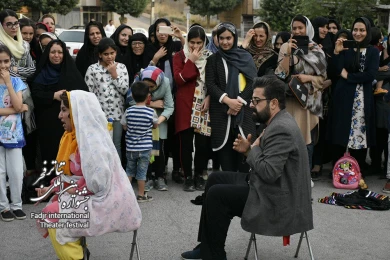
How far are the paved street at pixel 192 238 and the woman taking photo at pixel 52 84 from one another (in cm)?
89

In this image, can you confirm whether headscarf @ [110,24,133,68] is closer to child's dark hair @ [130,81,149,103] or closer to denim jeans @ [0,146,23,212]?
child's dark hair @ [130,81,149,103]

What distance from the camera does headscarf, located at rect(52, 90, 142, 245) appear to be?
4543 millimetres

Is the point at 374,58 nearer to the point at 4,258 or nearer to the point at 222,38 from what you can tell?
the point at 222,38

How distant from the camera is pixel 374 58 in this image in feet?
25.1

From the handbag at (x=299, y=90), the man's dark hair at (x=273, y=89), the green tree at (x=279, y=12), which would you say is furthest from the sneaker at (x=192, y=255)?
the green tree at (x=279, y=12)

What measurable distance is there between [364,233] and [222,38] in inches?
104

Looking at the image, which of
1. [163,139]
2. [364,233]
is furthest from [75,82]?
[364,233]

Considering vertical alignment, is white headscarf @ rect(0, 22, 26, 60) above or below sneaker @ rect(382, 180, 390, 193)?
above

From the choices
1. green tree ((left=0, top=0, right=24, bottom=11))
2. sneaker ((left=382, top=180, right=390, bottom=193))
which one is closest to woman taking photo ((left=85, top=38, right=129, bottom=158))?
sneaker ((left=382, top=180, right=390, bottom=193))

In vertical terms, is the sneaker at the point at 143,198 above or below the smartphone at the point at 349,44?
below

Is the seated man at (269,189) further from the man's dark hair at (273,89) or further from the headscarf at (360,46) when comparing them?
the headscarf at (360,46)

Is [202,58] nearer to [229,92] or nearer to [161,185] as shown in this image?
[229,92]

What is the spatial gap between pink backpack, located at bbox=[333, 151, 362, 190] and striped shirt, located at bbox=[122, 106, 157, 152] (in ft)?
8.01

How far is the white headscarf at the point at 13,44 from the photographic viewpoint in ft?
23.3
